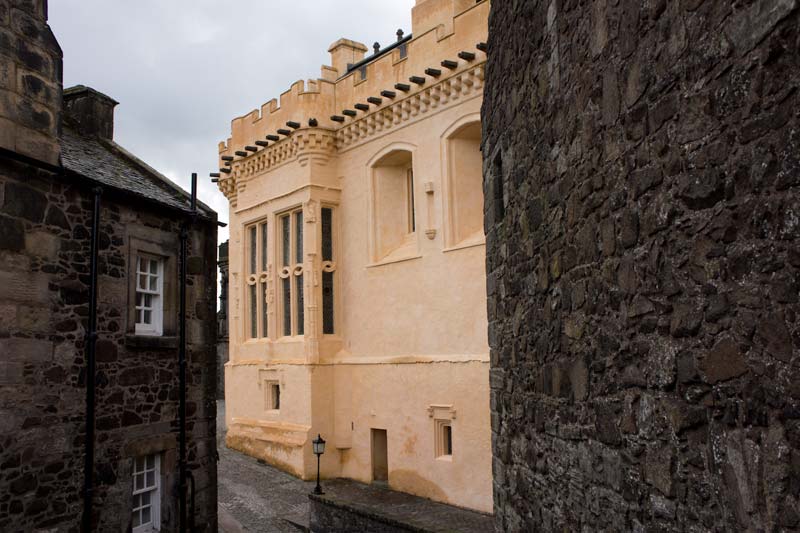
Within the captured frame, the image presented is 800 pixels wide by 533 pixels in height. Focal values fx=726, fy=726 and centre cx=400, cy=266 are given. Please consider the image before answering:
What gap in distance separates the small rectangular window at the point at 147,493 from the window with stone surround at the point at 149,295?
→ 74.4 inches

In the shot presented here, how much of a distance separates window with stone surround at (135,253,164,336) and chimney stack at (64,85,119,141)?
3.07 m

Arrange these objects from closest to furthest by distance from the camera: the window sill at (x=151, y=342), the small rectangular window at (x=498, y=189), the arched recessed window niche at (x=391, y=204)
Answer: the small rectangular window at (x=498, y=189), the window sill at (x=151, y=342), the arched recessed window niche at (x=391, y=204)

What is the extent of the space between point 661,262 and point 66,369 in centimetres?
834

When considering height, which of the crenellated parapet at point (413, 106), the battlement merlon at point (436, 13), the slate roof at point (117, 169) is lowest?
the slate roof at point (117, 169)

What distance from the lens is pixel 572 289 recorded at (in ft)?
12.8

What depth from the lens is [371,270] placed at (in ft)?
62.1

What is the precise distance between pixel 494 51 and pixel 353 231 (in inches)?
546

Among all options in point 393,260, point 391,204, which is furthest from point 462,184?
point 391,204

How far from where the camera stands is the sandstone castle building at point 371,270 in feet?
53.6

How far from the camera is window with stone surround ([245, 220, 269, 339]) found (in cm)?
2161

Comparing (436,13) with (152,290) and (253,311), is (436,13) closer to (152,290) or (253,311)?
(253,311)

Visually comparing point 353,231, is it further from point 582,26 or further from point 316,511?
point 582,26

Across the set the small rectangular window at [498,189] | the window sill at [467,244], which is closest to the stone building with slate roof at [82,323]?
the small rectangular window at [498,189]

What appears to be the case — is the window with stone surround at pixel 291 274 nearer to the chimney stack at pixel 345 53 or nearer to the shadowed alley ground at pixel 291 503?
the shadowed alley ground at pixel 291 503
